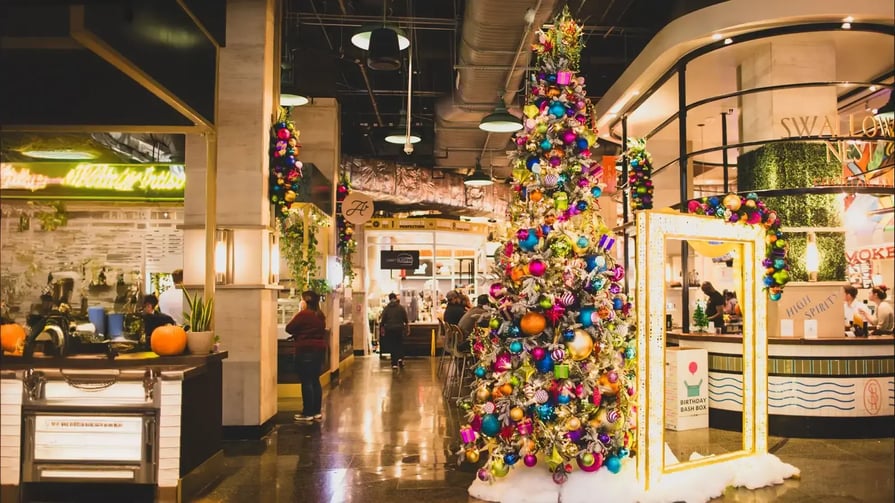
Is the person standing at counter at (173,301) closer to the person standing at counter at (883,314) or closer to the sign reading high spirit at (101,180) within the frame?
the sign reading high spirit at (101,180)

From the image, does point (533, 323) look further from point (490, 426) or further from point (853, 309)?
point (853, 309)

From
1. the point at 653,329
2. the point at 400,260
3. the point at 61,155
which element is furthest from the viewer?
the point at 400,260

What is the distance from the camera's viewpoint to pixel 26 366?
4.75m

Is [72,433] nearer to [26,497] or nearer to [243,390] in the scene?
[26,497]

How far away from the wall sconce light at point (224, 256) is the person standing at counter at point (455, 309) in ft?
17.3

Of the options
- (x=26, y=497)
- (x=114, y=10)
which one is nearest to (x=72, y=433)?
(x=26, y=497)

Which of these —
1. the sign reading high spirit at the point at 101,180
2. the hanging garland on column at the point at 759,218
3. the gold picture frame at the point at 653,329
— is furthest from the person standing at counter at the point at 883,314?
the sign reading high spirit at the point at 101,180

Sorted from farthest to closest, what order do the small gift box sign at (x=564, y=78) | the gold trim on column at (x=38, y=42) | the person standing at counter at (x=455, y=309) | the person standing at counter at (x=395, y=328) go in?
the person standing at counter at (x=395, y=328) < the person standing at counter at (x=455, y=309) < the small gift box sign at (x=564, y=78) < the gold trim on column at (x=38, y=42)

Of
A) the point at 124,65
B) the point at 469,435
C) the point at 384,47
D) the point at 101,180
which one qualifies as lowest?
the point at 469,435

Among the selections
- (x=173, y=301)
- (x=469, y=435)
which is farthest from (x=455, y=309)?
(x=469, y=435)

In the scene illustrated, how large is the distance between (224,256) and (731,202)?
4888mm

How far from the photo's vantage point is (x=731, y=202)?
5.64 meters

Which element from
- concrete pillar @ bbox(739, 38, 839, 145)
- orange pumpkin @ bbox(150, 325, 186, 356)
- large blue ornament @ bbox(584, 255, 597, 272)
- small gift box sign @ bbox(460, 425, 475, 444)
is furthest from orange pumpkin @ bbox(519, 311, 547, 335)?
concrete pillar @ bbox(739, 38, 839, 145)

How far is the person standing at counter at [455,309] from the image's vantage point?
38.1ft
